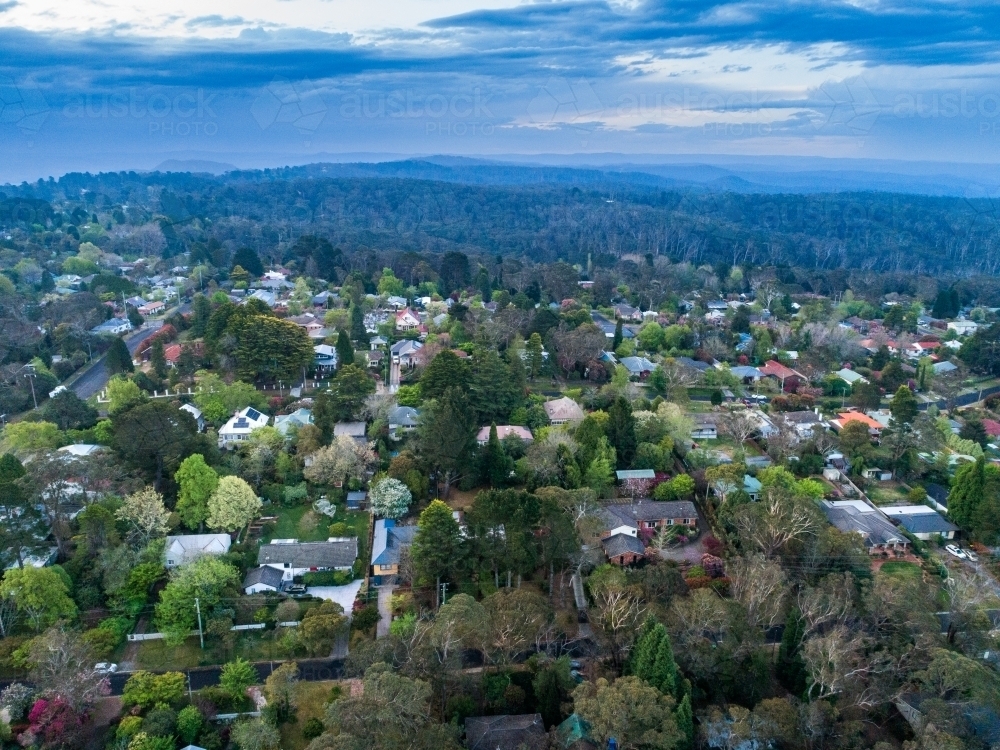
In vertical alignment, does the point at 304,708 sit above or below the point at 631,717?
below

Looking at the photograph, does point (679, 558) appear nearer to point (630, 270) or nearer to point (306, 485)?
point (306, 485)

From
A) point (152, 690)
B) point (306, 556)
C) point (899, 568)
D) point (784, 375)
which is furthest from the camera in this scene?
point (784, 375)

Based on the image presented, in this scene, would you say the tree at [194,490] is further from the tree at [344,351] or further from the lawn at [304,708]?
the tree at [344,351]

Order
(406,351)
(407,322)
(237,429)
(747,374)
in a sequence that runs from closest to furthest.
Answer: (237,429) → (747,374) → (406,351) → (407,322)

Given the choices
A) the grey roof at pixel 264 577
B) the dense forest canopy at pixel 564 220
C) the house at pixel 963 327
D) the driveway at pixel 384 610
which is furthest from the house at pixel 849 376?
the dense forest canopy at pixel 564 220

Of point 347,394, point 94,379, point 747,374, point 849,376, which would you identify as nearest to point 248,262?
point 94,379

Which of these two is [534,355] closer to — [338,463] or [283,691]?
[338,463]
